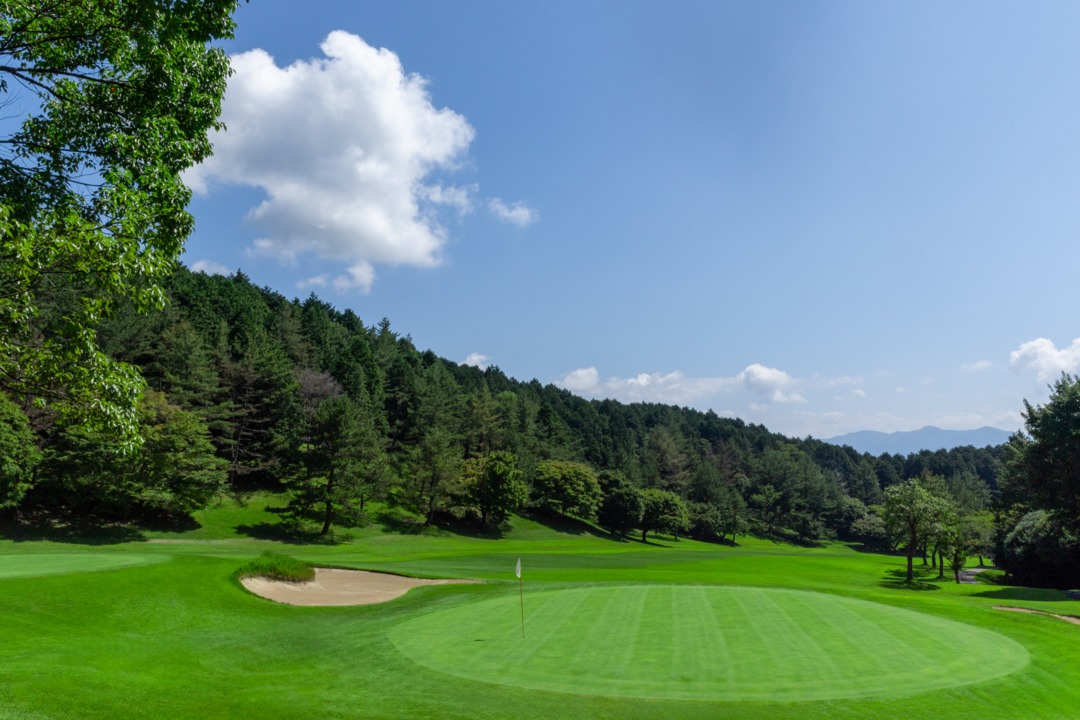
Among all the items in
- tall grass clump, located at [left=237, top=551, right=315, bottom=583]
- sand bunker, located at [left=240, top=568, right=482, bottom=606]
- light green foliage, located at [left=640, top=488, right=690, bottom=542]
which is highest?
tall grass clump, located at [left=237, top=551, right=315, bottom=583]

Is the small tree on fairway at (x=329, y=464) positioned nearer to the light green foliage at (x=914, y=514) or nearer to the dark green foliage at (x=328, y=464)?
the dark green foliage at (x=328, y=464)

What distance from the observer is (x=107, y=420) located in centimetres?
851

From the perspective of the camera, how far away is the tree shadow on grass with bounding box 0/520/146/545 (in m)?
42.6

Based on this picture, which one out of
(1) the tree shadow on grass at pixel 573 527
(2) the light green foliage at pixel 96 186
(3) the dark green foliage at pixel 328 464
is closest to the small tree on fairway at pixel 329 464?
(3) the dark green foliage at pixel 328 464

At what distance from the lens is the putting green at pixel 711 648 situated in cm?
1216

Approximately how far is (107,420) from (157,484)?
157 ft

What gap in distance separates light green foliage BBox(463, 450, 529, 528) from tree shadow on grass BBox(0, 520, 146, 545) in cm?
3782

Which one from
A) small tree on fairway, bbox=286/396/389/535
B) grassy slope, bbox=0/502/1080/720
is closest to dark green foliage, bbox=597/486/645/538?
small tree on fairway, bbox=286/396/389/535

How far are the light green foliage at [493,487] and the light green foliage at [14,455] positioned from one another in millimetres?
44060

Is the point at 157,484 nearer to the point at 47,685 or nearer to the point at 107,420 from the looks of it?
the point at 47,685

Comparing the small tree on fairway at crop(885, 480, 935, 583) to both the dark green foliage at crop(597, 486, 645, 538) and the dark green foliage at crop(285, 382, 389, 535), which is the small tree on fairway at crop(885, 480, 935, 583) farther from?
the dark green foliage at crop(597, 486, 645, 538)

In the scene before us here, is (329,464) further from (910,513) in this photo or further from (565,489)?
(910,513)

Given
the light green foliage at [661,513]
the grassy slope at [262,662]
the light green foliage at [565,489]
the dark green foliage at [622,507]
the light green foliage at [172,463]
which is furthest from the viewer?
the light green foliage at [661,513]

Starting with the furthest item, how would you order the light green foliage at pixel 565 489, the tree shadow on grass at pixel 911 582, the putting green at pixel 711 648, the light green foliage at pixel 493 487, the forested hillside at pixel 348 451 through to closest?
the light green foliage at pixel 565 489
the light green foliage at pixel 493 487
the forested hillside at pixel 348 451
the tree shadow on grass at pixel 911 582
the putting green at pixel 711 648
